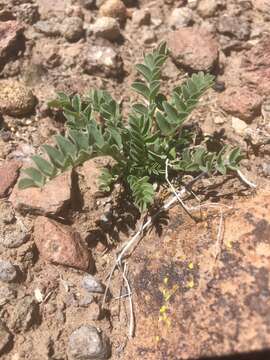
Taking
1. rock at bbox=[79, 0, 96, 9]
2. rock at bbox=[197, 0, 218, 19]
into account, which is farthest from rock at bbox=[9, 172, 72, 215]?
rock at bbox=[197, 0, 218, 19]

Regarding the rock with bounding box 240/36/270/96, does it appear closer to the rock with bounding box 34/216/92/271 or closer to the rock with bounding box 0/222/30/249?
the rock with bounding box 34/216/92/271

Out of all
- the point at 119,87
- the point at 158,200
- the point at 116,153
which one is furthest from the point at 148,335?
the point at 119,87

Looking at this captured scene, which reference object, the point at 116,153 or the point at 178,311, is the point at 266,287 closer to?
the point at 178,311

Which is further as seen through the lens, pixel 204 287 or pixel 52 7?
pixel 52 7

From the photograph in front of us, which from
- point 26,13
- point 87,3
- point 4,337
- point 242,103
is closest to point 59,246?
point 4,337

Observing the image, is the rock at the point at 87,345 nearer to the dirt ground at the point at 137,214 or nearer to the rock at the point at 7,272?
the dirt ground at the point at 137,214

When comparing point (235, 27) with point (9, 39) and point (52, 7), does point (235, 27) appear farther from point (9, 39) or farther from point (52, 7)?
point (9, 39)

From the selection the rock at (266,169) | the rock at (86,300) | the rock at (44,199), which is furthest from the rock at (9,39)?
the rock at (266,169)
